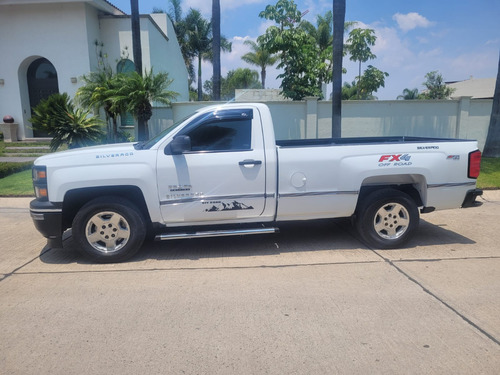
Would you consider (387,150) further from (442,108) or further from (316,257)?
(442,108)

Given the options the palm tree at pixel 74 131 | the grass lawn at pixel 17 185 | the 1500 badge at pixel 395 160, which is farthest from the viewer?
the palm tree at pixel 74 131

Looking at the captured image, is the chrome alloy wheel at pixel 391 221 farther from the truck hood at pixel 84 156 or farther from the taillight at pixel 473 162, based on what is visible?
the truck hood at pixel 84 156

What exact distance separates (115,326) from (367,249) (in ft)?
11.6

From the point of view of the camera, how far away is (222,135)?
17.3ft

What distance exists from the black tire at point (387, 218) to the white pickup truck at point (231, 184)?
14mm

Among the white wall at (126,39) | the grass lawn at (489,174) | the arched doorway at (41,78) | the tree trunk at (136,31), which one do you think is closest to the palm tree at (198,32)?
the white wall at (126,39)

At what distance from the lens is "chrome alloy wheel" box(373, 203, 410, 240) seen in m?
5.56

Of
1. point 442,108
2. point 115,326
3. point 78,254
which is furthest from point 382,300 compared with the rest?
point 442,108

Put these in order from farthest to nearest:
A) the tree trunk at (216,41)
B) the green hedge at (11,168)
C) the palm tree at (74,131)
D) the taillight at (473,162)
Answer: the tree trunk at (216,41)
the palm tree at (74,131)
the green hedge at (11,168)
the taillight at (473,162)

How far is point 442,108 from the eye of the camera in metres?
14.8

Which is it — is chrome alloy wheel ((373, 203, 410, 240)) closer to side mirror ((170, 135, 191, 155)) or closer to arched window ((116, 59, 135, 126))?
side mirror ((170, 135, 191, 155))

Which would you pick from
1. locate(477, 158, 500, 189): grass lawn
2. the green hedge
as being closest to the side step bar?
locate(477, 158, 500, 189): grass lawn

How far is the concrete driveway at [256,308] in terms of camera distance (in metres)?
3.04

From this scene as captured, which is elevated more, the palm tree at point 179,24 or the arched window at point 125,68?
the palm tree at point 179,24
